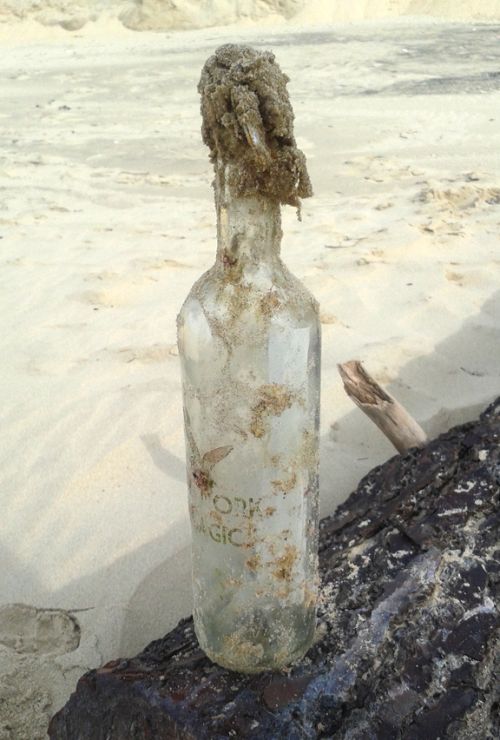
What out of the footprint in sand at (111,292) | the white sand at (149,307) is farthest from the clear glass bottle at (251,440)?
the footprint in sand at (111,292)

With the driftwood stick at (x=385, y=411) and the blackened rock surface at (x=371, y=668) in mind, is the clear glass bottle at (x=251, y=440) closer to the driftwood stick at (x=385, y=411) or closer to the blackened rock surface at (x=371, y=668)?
the blackened rock surface at (x=371, y=668)

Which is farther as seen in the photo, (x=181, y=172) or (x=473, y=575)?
(x=181, y=172)

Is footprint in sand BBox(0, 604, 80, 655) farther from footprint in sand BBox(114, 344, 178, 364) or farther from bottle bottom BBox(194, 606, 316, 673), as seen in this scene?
footprint in sand BBox(114, 344, 178, 364)

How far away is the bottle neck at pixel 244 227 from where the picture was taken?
1.32m

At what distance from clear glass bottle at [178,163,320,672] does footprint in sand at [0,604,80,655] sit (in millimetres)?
838

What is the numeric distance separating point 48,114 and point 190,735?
9.44m

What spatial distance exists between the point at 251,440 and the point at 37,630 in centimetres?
129

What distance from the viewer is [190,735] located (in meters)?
1.45

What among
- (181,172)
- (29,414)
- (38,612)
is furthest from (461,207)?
(38,612)

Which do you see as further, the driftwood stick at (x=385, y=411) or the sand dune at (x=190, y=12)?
the sand dune at (x=190, y=12)

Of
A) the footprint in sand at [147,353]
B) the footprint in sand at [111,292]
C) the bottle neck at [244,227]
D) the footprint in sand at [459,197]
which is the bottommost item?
the footprint in sand at [147,353]

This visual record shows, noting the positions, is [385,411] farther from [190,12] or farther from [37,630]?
[190,12]

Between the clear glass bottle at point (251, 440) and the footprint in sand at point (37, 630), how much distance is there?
2.75ft

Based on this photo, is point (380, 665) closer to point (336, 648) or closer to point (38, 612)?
point (336, 648)
